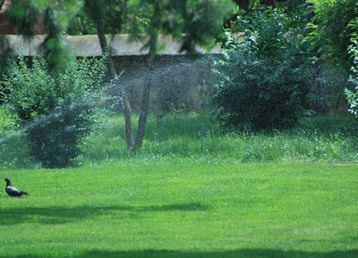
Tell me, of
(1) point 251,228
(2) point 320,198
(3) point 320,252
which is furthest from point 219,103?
(3) point 320,252

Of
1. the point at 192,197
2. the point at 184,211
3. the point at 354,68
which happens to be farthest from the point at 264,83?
the point at 184,211

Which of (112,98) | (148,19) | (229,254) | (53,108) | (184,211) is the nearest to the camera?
(148,19)

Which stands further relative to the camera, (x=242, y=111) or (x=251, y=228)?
(x=242, y=111)

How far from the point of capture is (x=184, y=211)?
1179 cm

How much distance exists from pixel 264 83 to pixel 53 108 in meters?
5.21

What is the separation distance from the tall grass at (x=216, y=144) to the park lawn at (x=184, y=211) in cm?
129

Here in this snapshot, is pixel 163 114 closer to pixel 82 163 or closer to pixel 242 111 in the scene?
pixel 242 111

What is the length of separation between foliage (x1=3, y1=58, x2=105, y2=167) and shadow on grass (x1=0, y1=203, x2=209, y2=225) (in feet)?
18.3

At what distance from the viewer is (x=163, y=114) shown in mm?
23500

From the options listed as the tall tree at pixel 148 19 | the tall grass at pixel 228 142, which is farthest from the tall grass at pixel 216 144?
the tall tree at pixel 148 19

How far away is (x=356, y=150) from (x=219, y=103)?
4.56 meters

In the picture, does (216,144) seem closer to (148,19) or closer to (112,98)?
(112,98)

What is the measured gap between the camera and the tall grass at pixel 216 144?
696 inches

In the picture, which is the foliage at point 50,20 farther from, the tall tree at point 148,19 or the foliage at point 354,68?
the foliage at point 354,68
